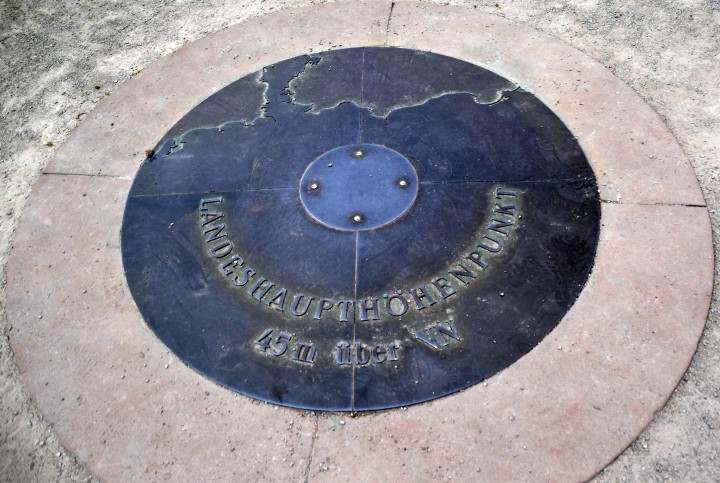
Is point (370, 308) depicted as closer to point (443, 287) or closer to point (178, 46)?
point (443, 287)

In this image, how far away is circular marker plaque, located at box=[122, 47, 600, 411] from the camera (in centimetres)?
271

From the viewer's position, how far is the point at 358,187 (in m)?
3.29

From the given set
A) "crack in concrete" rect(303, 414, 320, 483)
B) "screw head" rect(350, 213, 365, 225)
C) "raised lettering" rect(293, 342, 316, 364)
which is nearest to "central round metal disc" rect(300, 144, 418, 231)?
"screw head" rect(350, 213, 365, 225)

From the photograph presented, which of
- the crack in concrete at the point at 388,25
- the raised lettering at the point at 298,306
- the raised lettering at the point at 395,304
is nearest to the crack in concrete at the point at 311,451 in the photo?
the raised lettering at the point at 298,306

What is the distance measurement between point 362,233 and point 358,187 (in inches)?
12.6

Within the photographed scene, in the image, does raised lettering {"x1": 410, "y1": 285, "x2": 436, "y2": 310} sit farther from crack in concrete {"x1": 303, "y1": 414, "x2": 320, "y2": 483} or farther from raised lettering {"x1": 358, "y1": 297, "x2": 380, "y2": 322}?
crack in concrete {"x1": 303, "y1": 414, "x2": 320, "y2": 483}

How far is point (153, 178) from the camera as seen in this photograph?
3.62 metres

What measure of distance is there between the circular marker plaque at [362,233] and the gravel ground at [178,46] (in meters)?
0.68

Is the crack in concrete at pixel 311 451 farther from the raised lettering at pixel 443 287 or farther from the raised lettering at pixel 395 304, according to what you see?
the raised lettering at pixel 443 287

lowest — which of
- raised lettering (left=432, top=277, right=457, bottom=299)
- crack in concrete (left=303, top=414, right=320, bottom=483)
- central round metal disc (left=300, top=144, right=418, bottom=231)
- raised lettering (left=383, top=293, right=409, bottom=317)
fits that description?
crack in concrete (left=303, top=414, right=320, bottom=483)

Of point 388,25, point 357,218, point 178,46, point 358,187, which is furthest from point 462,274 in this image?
point 178,46

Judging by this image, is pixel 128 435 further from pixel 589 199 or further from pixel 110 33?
pixel 110 33

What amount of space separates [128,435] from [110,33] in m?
3.63

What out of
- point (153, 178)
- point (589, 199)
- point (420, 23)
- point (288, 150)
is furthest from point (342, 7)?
point (589, 199)
